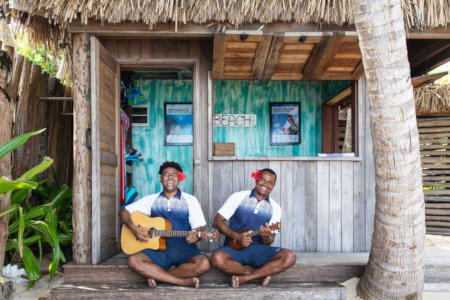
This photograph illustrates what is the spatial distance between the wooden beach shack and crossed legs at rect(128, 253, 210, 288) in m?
0.29

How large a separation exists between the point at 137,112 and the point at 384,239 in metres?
4.06

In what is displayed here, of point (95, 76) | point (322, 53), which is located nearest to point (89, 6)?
point (95, 76)

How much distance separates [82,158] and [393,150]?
270 centimetres

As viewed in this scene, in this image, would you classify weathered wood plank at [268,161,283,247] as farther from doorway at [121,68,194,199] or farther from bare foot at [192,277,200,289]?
doorway at [121,68,194,199]

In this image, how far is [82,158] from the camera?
374cm

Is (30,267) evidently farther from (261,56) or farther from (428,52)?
(428,52)

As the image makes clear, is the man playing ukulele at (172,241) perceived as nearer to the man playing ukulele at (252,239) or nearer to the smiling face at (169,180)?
the smiling face at (169,180)

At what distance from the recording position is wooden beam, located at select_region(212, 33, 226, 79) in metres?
3.72

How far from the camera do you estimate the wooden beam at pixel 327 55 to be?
12.3ft

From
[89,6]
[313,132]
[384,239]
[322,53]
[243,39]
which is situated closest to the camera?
[384,239]

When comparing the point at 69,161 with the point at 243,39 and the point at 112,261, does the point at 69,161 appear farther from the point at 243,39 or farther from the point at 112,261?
the point at 243,39

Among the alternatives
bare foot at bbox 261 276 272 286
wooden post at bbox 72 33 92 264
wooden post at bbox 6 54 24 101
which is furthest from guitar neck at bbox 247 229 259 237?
wooden post at bbox 6 54 24 101

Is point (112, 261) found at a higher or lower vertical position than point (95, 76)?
lower

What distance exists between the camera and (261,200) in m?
3.60
